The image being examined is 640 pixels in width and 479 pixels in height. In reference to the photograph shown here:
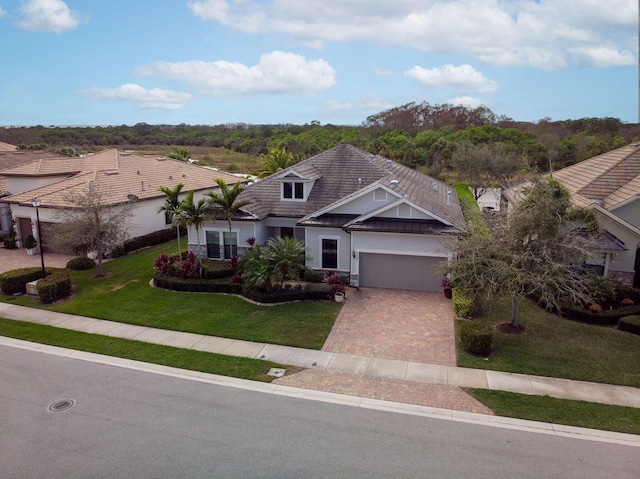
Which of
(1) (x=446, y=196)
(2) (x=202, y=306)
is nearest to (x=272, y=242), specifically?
(2) (x=202, y=306)

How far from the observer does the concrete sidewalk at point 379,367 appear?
40.9 ft

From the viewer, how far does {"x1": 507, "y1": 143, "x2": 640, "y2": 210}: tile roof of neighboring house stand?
813 inches

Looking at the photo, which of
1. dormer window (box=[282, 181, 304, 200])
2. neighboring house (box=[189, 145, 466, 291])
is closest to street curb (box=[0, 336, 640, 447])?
neighboring house (box=[189, 145, 466, 291])

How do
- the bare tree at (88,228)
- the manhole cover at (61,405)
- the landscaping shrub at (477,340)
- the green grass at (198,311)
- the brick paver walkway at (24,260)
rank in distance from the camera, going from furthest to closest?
the brick paver walkway at (24,260) < the bare tree at (88,228) < the green grass at (198,311) < the landscaping shrub at (477,340) < the manhole cover at (61,405)

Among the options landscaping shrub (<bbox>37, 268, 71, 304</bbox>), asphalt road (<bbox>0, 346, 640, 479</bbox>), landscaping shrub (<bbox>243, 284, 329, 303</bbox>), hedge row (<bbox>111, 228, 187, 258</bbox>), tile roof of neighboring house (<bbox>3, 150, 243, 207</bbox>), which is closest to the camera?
asphalt road (<bbox>0, 346, 640, 479</bbox>)

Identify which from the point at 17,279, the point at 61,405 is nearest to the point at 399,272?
the point at 61,405

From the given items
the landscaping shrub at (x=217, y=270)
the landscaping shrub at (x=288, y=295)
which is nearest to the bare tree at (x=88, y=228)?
the landscaping shrub at (x=217, y=270)

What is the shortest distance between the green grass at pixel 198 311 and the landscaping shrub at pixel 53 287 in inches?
18.2

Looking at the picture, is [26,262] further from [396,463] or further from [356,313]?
[396,463]

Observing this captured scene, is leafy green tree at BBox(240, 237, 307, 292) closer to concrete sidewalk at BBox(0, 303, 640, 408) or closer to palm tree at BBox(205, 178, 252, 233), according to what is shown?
palm tree at BBox(205, 178, 252, 233)

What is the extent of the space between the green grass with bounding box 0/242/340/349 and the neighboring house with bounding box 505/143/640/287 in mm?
9748

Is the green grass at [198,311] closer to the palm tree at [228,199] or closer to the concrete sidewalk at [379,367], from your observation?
the concrete sidewalk at [379,367]

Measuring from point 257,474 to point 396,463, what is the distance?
2.86 m

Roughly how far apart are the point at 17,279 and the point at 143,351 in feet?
33.2
